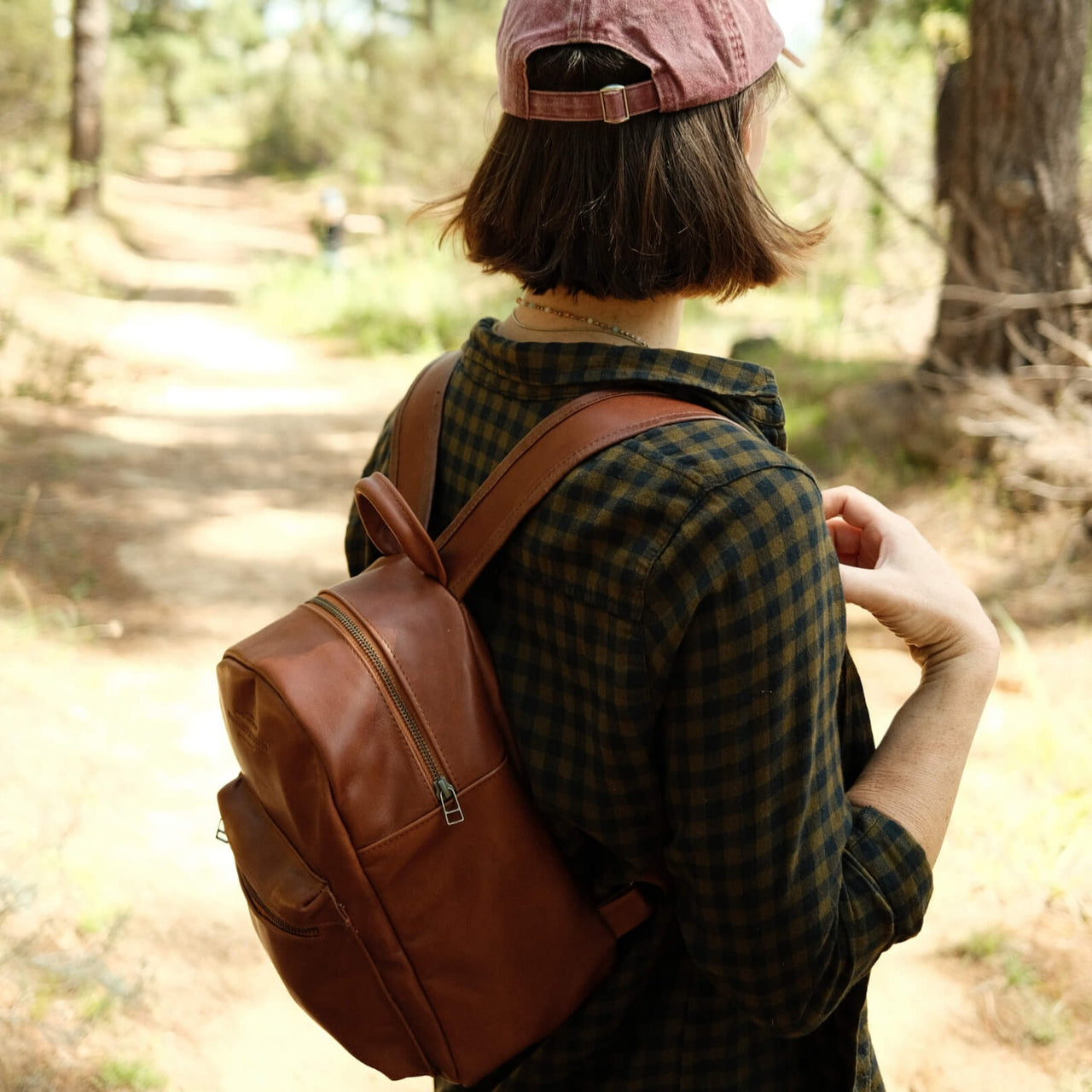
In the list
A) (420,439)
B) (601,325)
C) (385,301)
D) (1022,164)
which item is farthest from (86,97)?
(601,325)

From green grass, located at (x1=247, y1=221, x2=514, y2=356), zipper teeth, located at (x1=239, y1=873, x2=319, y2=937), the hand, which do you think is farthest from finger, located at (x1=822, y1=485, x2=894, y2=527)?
green grass, located at (x1=247, y1=221, x2=514, y2=356)

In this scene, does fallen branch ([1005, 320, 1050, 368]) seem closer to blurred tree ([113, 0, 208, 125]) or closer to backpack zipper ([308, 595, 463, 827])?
backpack zipper ([308, 595, 463, 827])

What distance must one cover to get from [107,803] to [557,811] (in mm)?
2622

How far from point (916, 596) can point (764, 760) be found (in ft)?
1.11

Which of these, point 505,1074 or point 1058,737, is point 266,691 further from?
point 1058,737

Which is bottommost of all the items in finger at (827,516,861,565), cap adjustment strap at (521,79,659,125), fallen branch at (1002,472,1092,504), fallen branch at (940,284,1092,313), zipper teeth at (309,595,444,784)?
fallen branch at (1002,472,1092,504)

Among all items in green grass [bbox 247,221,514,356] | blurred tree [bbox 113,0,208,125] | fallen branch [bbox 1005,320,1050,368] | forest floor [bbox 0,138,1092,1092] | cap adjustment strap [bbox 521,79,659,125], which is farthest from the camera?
blurred tree [bbox 113,0,208,125]

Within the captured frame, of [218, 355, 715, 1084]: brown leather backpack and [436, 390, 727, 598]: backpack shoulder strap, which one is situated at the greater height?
[436, 390, 727, 598]: backpack shoulder strap

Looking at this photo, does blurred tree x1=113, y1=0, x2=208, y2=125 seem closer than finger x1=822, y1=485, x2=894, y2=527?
No

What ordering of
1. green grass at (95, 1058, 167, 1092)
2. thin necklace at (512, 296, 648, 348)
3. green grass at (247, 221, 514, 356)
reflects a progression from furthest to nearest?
1. green grass at (247, 221, 514, 356)
2. green grass at (95, 1058, 167, 1092)
3. thin necklace at (512, 296, 648, 348)

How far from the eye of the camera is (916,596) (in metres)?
1.21

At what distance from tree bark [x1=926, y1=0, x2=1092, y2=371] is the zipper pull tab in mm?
4612

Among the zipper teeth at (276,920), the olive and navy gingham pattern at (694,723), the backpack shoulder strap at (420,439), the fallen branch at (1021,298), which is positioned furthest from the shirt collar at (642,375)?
the fallen branch at (1021,298)

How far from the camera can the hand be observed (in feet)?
3.96
